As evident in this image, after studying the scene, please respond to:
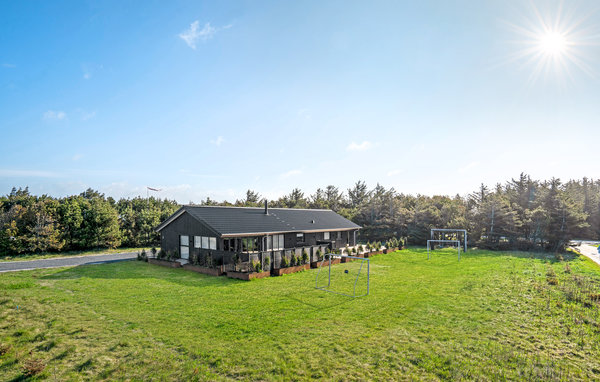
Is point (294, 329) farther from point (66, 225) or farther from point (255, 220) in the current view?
point (66, 225)

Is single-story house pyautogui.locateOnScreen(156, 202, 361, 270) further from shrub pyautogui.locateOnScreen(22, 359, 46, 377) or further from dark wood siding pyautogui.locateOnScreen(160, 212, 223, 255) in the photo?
shrub pyautogui.locateOnScreen(22, 359, 46, 377)

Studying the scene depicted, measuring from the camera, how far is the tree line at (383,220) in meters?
23.5

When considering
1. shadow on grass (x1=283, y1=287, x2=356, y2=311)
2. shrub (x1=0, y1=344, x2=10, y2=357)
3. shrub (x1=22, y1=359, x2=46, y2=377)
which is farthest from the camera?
shadow on grass (x1=283, y1=287, x2=356, y2=311)

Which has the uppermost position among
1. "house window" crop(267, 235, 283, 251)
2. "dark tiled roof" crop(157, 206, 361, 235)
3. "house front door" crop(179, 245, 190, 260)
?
"dark tiled roof" crop(157, 206, 361, 235)

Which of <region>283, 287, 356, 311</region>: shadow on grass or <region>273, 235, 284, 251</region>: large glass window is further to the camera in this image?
<region>273, 235, 284, 251</region>: large glass window

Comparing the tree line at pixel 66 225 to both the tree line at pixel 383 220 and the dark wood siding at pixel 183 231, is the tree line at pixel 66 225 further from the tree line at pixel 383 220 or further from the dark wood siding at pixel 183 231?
the dark wood siding at pixel 183 231

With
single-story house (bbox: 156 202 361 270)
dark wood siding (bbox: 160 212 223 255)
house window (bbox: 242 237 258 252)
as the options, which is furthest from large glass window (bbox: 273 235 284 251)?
dark wood siding (bbox: 160 212 223 255)

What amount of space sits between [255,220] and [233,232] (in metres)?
3.37

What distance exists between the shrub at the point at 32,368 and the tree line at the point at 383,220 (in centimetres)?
2159

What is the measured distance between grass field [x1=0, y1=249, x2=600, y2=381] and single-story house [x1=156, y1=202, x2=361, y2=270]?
11.8ft

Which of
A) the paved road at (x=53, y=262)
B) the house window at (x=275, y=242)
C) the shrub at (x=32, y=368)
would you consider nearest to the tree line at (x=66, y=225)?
the paved road at (x=53, y=262)

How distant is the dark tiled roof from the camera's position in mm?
18594

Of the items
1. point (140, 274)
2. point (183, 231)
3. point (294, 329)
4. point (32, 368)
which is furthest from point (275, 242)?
point (32, 368)

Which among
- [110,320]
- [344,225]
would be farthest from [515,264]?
[110,320]
